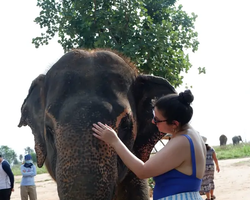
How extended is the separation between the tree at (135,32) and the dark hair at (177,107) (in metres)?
4.72

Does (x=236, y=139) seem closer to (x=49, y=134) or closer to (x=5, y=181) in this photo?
(x=5, y=181)

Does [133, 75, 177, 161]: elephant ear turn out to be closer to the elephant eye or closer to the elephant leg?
the elephant leg

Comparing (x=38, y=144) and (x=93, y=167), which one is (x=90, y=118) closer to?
(x=93, y=167)

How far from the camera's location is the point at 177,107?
9.08ft

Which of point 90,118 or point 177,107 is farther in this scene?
point 90,118

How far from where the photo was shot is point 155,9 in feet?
29.1

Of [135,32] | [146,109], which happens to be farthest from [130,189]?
[135,32]

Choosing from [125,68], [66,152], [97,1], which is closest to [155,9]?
[97,1]

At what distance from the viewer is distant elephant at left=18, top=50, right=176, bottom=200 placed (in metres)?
3.08

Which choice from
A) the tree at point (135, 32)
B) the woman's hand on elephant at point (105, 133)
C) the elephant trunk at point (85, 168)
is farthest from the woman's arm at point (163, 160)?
the tree at point (135, 32)

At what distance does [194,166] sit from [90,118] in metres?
0.95

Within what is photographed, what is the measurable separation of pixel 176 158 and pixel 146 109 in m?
1.83

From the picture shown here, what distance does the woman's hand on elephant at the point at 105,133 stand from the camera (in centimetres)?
298

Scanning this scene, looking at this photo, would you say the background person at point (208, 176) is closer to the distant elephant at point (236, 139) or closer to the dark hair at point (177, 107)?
the dark hair at point (177, 107)
